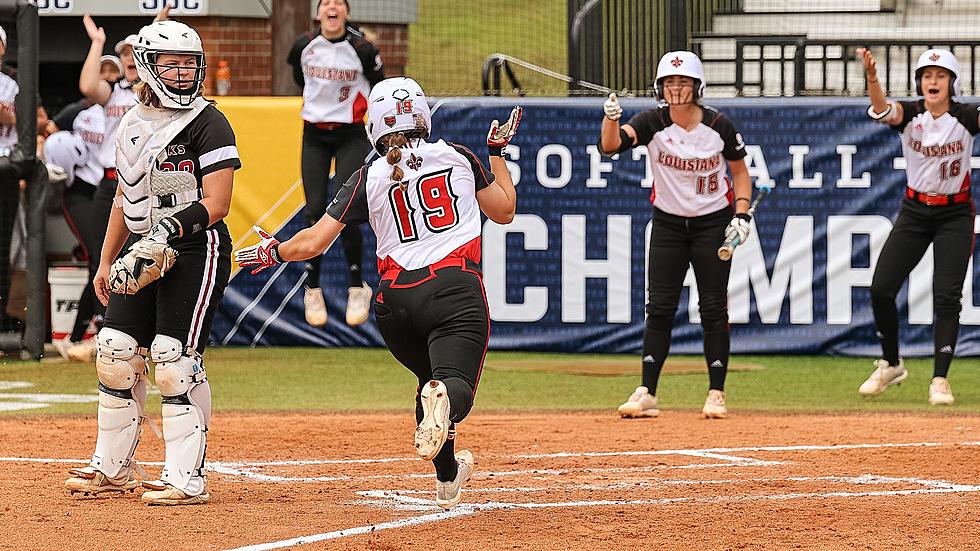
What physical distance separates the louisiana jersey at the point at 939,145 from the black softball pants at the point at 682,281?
1.67 m

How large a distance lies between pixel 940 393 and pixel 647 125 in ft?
9.89

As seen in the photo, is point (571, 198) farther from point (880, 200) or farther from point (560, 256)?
point (880, 200)

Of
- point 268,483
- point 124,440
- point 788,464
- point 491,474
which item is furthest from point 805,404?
point 124,440

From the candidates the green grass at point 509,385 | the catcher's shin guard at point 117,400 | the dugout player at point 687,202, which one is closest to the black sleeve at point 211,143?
the catcher's shin guard at point 117,400

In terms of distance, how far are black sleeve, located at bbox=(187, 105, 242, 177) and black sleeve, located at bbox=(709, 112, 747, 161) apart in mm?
4295

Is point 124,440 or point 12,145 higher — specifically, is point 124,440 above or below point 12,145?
below

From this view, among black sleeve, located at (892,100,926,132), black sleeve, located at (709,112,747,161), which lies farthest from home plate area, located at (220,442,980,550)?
black sleeve, located at (892,100,926,132)

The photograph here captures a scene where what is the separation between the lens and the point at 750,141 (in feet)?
46.3

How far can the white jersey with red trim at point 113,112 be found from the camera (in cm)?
1279

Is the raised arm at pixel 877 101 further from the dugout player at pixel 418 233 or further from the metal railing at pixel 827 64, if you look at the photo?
the metal railing at pixel 827 64

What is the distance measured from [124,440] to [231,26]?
41.8 feet

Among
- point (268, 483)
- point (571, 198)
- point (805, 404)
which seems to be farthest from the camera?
point (571, 198)

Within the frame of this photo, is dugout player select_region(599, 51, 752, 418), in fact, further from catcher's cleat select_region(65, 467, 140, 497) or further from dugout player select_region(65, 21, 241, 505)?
catcher's cleat select_region(65, 467, 140, 497)

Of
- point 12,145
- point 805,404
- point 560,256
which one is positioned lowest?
point 805,404
